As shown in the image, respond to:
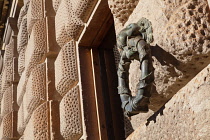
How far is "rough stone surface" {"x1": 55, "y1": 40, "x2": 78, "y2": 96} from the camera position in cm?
143

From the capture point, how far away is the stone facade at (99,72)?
26.9 inches

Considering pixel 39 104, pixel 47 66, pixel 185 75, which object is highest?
pixel 47 66

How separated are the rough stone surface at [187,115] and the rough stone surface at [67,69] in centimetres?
67

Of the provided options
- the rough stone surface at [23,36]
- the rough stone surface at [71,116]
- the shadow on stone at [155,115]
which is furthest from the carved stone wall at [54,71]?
the shadow on stone at [155,115]

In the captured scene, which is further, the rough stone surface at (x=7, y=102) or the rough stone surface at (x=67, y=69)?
the rough stone surface at (x=7, y=102)

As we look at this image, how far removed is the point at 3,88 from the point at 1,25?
0.78m

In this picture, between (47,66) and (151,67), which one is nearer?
(151,67)

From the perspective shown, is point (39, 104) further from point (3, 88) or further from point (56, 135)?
point (3, 88)

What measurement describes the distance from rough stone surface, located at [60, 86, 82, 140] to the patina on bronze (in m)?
0.55

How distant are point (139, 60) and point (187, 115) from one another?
16cm

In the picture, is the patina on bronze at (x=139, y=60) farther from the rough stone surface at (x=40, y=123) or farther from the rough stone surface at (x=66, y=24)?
the rough stone surface at (x=40, y=123)

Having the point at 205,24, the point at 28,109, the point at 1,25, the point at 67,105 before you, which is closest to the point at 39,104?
the point at 28,109

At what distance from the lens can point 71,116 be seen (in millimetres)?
1348

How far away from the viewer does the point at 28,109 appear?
5.76ft
